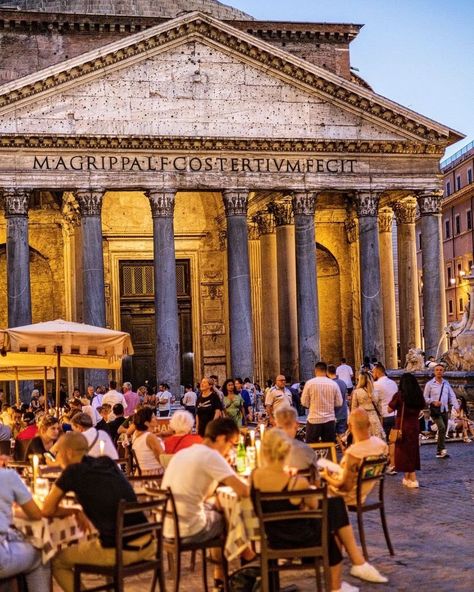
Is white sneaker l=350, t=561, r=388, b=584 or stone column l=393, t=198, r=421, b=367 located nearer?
white sneaker l=350, t=561, r=388, b=584

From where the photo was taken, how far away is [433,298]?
3008cm

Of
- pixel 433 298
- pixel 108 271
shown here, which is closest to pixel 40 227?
pixel 108 271

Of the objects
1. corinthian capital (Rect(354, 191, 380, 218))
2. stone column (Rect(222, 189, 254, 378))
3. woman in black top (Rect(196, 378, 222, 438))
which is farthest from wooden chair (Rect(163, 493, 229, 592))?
corinthian capital (Rect(354, 191, 380, 218))

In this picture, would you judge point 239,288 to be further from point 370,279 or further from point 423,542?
point 423,542

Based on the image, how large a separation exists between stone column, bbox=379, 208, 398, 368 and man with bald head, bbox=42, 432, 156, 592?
26205mm

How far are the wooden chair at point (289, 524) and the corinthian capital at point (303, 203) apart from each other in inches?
877

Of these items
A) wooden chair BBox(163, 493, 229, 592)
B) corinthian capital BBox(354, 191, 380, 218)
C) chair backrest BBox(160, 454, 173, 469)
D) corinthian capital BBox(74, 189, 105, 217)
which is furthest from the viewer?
corinthian capital BBox(354, 191, 380, 218)

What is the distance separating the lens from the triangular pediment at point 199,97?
90.8ft

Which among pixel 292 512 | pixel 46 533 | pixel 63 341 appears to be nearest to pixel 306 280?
pixel 63 341

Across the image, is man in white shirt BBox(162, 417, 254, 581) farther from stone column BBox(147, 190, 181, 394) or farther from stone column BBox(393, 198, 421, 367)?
stone column BBox(393, 198, 421, 367)

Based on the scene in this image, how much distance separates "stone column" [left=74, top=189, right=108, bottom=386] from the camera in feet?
91.0

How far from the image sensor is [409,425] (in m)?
13.2

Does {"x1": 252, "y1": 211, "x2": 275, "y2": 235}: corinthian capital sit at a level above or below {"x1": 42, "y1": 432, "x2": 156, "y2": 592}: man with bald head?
above

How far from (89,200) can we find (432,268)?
32.6 ft
